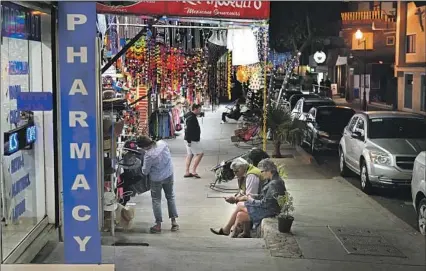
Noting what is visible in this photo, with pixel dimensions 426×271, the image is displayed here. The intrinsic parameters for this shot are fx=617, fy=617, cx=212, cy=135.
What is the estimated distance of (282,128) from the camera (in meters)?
16.6

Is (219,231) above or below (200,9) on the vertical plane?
below

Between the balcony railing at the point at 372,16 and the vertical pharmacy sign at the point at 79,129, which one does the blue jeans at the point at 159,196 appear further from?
the balcony railing at the point at 372,16

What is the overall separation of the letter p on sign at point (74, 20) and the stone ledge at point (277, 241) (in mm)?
3611

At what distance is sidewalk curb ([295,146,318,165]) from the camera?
15.8m

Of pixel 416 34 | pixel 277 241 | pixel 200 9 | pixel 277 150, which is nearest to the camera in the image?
pixel 200 9

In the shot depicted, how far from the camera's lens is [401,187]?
11.4m

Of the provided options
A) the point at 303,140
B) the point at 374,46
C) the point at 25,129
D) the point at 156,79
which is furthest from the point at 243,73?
the point at 374,46

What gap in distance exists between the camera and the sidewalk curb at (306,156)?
15.8 meters

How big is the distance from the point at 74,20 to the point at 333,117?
14652 mm

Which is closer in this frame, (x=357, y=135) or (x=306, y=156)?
(x=357, y=135)

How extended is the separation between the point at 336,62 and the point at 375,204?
124 feet

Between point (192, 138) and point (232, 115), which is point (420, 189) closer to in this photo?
point (192, 138)

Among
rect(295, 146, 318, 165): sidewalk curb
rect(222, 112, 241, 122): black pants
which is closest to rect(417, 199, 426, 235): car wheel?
rect(295, 146, 318, 165): sidewalk curb

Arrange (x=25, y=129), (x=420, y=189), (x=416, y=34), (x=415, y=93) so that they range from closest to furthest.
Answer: (x=25, y=129)
(x=420, y=189)
(x=415, y=93)
(x=416, y=34)
